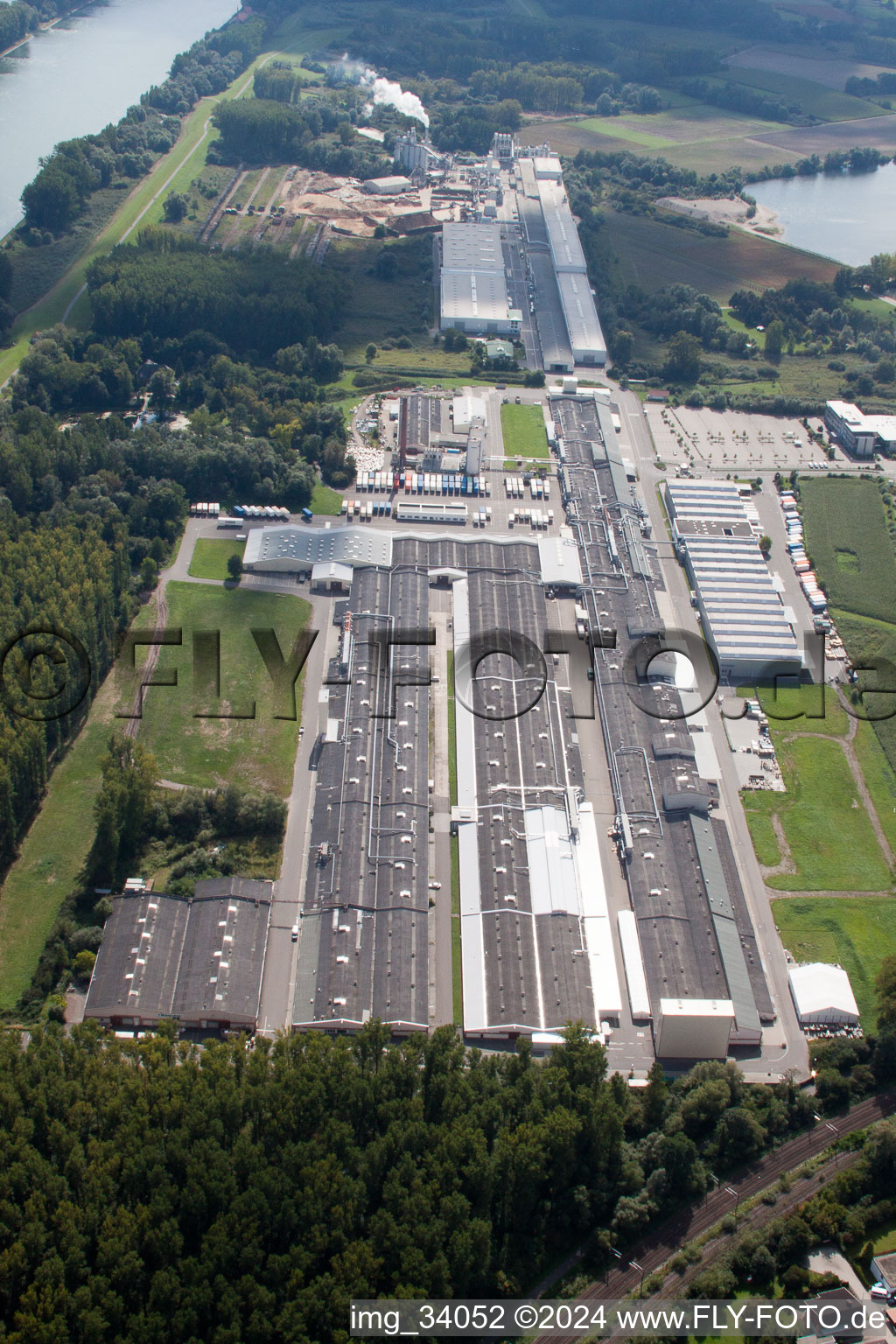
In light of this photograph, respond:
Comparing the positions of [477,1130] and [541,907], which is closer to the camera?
[477,1130]

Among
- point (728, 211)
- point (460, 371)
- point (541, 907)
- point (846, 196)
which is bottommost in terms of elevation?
point (541, 907)

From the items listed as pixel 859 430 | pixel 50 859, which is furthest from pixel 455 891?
pixel 859 430

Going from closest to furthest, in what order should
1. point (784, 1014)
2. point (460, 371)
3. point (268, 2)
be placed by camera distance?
point (784, 1014), point (460, 371), point (268, 2)

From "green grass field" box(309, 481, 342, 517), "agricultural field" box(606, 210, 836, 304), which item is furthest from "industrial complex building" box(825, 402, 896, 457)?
"green grass field" box(309, 481, 342, 517)

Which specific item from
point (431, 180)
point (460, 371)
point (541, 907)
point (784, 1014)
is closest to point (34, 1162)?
point (541, 907)

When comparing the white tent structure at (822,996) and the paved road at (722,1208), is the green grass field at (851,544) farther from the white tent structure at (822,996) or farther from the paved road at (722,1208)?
the paved road at (722,1208)

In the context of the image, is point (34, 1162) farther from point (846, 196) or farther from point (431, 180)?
point (846, 196)

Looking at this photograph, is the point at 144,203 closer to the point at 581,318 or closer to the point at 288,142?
the point at 288,142

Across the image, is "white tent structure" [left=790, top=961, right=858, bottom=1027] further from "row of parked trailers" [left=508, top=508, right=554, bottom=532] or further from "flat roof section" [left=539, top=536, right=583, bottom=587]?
"row of parked trailers" [left=508, top=508, right=554, bottom=532]
